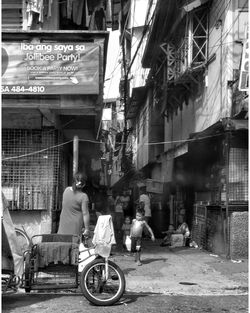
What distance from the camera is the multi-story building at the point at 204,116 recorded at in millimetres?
10953

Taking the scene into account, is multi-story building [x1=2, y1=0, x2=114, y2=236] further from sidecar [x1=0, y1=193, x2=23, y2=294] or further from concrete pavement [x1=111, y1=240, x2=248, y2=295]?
sidecar [x1=0, y1=193, x2=23, y2=294]

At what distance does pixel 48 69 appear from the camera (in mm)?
9633

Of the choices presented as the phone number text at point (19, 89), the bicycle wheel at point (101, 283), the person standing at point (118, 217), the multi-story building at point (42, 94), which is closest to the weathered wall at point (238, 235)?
the multi-story building at point (42, 94)

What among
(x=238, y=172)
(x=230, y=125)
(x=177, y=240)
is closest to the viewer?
(x=230, y=125)

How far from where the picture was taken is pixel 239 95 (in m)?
10.3

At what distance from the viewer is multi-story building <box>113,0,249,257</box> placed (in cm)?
1095

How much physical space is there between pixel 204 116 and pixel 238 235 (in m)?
3.82

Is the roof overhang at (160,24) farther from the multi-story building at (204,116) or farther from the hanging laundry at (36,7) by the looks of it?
the hanging laundry at (36,7)

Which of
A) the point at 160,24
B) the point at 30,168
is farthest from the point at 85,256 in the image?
the point at 160,24

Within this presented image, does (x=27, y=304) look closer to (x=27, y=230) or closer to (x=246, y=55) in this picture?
(x=27, y=230)

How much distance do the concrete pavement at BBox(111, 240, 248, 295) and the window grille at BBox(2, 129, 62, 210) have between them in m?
2.37

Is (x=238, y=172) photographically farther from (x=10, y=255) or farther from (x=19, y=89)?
(x=10, y=255)

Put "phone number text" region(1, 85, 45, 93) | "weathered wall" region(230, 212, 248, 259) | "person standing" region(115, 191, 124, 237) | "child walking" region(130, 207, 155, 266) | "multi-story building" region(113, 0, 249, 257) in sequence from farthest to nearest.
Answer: "person standing" region(115, 191, 124, 237), "multi-story building" region(113, 0, 249, 257), "weathered wall" region(230, 212, 248, 259), "child walking" region(130, 207, 155, 266), "phone number text" region(1, 85, 45, 93)

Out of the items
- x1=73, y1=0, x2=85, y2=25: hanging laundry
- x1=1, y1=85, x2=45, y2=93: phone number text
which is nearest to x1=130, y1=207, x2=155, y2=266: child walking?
x1=1, y1=85, x2=45, y2=93: phone number text
